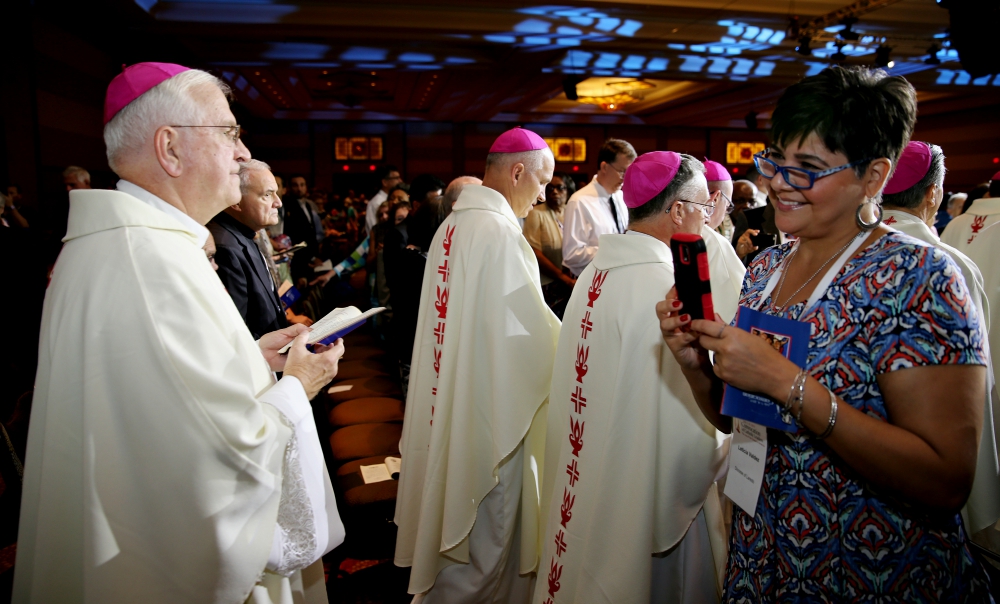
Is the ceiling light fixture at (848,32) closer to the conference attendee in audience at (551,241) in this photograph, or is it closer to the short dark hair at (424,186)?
the conference attendee in audience at (551,241)

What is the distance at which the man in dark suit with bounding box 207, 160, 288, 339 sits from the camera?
100 inches

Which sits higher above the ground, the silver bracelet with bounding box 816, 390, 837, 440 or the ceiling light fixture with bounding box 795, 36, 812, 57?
the ceiling light fixture with bounding box 795, 36, 812, 57

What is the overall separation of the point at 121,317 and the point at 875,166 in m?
1.53

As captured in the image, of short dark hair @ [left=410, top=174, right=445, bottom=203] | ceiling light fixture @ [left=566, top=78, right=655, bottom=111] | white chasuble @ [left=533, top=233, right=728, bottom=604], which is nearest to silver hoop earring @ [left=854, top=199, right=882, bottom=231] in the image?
white chasuble @ [left=533, top=233, right=728, bottom=604]

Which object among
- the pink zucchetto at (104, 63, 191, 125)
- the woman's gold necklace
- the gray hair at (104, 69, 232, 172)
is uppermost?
the pink zucchetto at (104, 63, 191, 125)

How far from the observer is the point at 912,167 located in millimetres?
2555

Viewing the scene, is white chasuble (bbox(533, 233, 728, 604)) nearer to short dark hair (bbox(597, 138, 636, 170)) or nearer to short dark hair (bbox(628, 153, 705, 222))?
short dark hair (bbox(628, 153, 705, 222))

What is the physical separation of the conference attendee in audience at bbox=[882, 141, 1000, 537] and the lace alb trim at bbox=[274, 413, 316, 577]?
90.3 inches

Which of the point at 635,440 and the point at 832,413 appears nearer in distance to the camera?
the point at 832,413

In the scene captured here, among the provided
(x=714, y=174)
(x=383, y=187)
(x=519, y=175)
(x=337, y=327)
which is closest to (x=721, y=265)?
(x=714, y=174)

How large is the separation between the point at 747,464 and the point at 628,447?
0.56 m

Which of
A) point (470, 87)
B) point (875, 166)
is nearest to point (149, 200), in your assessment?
point (875, 166)

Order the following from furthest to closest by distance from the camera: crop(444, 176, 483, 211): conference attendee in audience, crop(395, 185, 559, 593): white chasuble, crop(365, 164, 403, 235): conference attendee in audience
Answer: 1. crop(365, 164, 403, 235): conference attendee in audience
2. crop(444, 176, 483, 211): conference attendee in audience
3. crop(395, 185, 559, 593): white chasuble

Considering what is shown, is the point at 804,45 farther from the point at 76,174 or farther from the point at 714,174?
the point at 76,174
